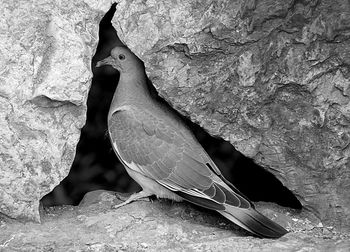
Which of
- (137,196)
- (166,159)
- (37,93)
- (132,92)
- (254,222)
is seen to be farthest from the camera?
(132,92)

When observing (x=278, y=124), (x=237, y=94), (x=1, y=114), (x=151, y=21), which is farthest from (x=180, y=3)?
(x=1, y=114)

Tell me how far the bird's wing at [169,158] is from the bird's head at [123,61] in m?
0.40

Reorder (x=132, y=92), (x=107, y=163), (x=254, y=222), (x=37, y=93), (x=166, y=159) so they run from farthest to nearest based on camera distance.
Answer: (x=107, y=163)
(x=132, y=92)
(x=166, y=159)
(x=254, y=222)
(x=37, y=93)

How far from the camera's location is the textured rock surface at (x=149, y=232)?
4480 mm

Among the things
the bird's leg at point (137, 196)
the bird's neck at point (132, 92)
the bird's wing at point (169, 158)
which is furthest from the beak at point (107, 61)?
the bird's leg at point (137, 196)

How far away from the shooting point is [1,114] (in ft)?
15.0

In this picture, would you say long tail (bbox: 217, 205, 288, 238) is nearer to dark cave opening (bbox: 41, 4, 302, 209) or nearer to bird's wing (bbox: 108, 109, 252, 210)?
bird's wing (bbox: 108, 109, 252, 210)

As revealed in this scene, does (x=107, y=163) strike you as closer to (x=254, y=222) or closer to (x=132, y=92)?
(x=132, y=92)

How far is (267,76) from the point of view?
15.5 ft

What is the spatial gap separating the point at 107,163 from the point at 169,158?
1.14m

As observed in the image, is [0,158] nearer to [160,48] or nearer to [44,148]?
[44,148]

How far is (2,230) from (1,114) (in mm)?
735

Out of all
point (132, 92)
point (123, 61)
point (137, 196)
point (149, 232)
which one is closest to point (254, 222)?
point (149, 232)

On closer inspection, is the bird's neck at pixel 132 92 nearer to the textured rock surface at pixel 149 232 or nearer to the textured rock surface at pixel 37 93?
the textured rock surface at pixel 37 93
